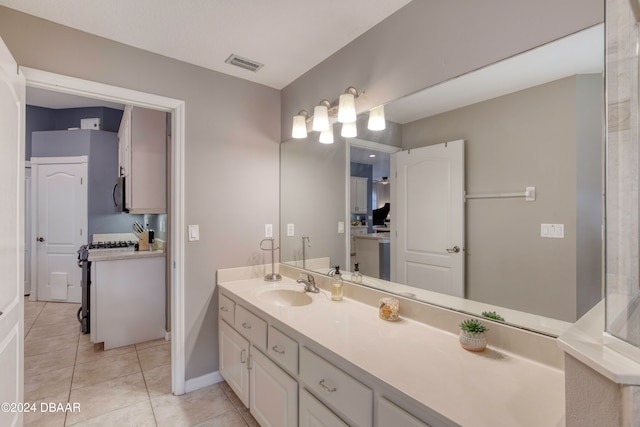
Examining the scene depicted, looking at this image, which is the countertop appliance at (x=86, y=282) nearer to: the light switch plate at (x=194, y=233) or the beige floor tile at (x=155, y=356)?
the beige floor tile at (x=155, y=356)

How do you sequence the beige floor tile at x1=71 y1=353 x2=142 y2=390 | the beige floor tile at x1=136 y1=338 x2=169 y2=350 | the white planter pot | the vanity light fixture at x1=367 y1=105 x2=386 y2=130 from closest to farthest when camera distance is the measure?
the white planter pot < the vanity light fixture at x1=367 y1=105 x2=386 y2=130 < the beige floor tile at x1=71 y1=353 x2=142 y2=390 < the beige floor tile at x1=136 y1=338 x2=169 y2=350

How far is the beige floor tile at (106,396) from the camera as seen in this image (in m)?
2.00

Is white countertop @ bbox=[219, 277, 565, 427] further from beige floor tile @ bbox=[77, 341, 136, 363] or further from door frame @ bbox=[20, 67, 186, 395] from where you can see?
beige floor tile @ bbox=[77, 341, 136, 363]

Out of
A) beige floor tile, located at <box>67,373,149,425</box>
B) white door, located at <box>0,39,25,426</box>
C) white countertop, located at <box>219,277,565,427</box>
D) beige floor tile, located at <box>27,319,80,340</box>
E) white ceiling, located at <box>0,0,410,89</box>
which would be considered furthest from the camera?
beige floor tile, located at <box>27,319,80,340</box>

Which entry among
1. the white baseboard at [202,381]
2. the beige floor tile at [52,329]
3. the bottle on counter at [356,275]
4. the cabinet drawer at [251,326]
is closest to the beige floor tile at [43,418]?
the white baseboard at [202,381]

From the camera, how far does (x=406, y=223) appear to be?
67.8 inches

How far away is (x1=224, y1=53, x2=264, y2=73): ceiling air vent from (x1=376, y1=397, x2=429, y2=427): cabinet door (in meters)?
2.24

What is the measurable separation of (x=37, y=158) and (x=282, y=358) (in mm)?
5137

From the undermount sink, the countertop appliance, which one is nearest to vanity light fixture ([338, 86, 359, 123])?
the undermount sink

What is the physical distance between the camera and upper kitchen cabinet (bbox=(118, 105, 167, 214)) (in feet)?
A: 10.3

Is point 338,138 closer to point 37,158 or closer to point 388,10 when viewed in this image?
point 388,10

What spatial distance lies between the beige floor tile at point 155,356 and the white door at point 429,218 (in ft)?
7.48

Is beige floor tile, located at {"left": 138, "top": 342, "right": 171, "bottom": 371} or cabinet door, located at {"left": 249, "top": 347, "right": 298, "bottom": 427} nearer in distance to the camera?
cabinet door, located at {"left": 249, "top": 347, "right": 298, "bottom": 427}

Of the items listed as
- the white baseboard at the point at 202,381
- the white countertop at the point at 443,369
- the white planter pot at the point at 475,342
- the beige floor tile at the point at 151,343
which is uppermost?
the white planter pot at the point at 475,342
